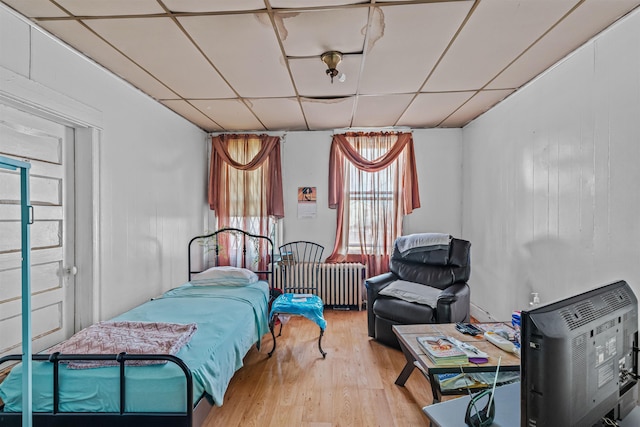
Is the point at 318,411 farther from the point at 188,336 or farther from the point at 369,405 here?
the point at 188,336

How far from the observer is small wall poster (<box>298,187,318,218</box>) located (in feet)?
15.5

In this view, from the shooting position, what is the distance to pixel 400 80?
2895 mm

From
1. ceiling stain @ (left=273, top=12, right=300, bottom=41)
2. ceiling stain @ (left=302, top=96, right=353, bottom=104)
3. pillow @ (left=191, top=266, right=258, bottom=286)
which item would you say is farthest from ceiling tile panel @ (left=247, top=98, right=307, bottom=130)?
pillow @ (left=191, top=266, right=258, bottom=286)

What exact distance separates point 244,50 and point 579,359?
247 centimetres

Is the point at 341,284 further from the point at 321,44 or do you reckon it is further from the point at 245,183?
the point at 321,44

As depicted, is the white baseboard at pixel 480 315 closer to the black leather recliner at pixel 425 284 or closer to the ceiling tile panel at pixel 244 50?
the black leather recliner at pixel 425 284

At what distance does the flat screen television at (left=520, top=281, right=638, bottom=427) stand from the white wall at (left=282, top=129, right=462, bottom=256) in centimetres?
369

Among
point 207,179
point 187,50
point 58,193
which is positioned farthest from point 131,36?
point 207,179

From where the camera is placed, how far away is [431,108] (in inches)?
145

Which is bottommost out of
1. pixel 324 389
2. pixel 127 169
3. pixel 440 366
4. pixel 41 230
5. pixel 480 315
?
pixel 324 389

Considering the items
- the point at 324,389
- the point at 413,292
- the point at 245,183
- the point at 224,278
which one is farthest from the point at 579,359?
the point at 245,183

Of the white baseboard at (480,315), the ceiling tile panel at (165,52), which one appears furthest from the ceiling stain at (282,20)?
the white baseboard at (480,315)

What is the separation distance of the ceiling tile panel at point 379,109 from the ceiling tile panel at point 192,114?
1.84 m

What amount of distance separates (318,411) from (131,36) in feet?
9.20
